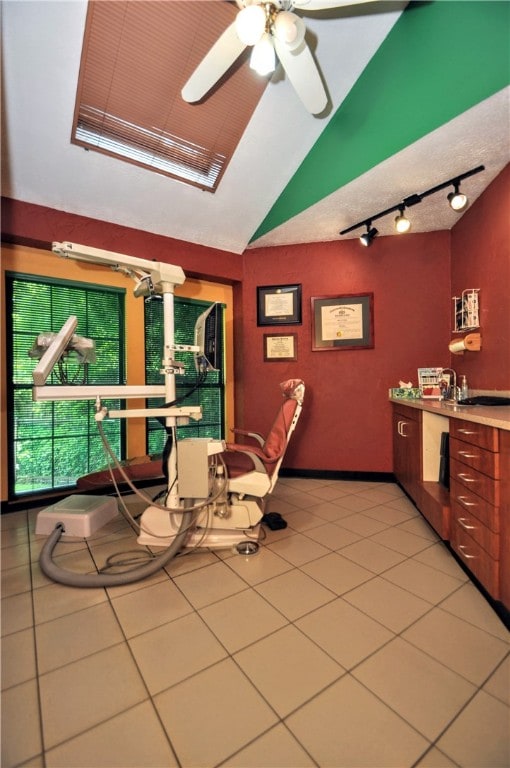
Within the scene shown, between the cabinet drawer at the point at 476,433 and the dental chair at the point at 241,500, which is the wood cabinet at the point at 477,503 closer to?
the cabinet drawer at the point at 476,433

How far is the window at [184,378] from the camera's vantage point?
3.64 m

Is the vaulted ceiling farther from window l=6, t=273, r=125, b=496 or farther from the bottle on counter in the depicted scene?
the bottle on counter

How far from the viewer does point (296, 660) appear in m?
1.30

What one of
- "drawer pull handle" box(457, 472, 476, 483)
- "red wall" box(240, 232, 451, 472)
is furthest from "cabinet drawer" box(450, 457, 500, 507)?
"red wall" box(240, 232, 451, 472)

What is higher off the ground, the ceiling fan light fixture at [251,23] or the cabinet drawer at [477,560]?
the ceiling fan light fixture at [251,23]

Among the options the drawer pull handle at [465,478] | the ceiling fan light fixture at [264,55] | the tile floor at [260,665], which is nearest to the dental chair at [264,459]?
the tile floor at [260,665]

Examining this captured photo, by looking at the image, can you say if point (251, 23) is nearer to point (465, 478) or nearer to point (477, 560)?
point (465, 478)

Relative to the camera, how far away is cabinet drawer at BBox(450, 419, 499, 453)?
1.52 m

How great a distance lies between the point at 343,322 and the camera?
374 centimetres

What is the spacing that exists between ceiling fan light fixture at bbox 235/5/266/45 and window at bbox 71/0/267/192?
76 cm

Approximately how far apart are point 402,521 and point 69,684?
242 cm

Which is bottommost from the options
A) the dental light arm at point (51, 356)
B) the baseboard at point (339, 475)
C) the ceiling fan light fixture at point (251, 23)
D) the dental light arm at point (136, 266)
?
the baseboard at point (339, 475)

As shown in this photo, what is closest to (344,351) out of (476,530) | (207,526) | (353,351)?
(353,351)

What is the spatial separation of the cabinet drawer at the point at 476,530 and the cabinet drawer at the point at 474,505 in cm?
2
